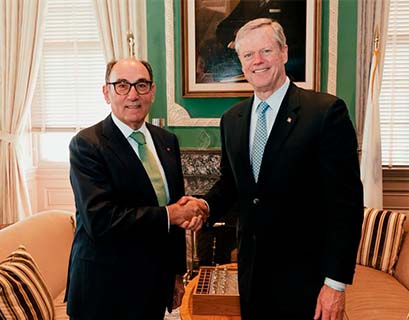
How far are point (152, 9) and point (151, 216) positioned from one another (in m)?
2.50

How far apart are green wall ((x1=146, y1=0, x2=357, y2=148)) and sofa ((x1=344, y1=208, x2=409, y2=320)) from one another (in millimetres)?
1025

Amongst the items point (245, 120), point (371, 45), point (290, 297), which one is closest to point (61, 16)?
point (371, 45)

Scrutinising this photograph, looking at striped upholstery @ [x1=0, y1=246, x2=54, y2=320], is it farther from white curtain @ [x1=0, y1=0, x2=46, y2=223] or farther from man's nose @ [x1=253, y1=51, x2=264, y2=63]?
white curtain @ [x1=0, y1=0, x2=46, y2=223]

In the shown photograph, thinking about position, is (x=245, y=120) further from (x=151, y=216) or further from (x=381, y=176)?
(x=381, y=176)

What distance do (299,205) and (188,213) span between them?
0.43 metres

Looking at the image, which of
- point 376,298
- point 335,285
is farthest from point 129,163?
point 376,298

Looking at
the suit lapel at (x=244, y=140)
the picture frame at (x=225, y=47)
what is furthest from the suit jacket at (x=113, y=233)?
the picture frame at (x=225, y=47)

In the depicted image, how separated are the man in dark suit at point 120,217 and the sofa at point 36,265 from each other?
0.38m

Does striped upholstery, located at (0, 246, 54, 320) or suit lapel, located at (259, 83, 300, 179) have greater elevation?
suit lapel, located at (259, 83, 300, 179)

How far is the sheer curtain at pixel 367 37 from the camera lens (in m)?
3.44

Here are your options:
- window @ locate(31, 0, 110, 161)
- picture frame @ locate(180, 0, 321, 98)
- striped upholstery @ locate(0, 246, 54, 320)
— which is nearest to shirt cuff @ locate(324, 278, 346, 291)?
striped upholstery @ locate(0, 246, 54, 320)

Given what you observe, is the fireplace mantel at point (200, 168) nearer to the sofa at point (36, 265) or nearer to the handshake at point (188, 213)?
the sofa at point (36, 265)

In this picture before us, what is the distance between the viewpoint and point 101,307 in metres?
1.62

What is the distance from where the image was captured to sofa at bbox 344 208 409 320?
243cm
